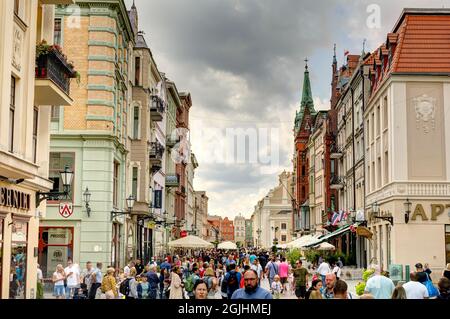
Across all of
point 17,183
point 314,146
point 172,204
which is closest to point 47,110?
point 17,183

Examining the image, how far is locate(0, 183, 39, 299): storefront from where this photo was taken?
15719 mm

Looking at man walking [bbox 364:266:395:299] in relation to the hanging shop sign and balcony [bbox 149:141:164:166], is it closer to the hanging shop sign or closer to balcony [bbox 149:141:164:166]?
the hanging shop sign

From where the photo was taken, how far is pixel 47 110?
20.3 metres

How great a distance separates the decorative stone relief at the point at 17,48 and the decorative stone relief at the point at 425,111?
19872 millimetres

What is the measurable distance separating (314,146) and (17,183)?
5960 centimetres

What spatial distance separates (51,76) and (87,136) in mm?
11377

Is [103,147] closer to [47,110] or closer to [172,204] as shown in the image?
[47,110]

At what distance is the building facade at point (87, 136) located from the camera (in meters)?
28.4

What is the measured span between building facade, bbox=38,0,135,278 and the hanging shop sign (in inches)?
420

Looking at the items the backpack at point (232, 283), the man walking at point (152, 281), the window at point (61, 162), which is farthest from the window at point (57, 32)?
the backpack at point (232, 283)

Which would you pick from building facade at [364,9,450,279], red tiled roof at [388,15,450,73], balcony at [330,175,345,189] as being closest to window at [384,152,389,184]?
building facade at [364,9,450,279]

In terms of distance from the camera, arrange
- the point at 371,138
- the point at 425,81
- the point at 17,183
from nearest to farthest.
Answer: the point at 17,183 → the point at 425,81 → the point at 371,138

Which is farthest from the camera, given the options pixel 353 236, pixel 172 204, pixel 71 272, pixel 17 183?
pixel 172 204

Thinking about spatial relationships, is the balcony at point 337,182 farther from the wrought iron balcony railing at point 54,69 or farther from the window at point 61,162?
the wrought iron balcony railing at point 54,69
